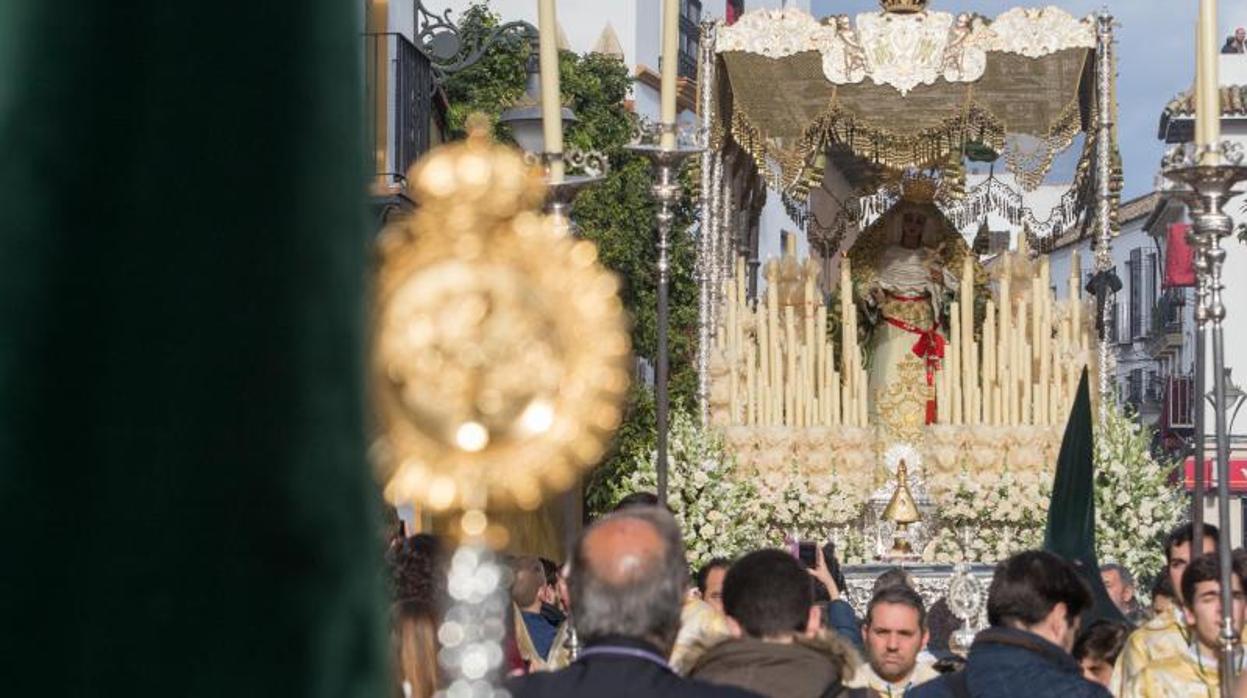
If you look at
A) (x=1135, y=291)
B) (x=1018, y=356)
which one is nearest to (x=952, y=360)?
(x=1018, y=356)

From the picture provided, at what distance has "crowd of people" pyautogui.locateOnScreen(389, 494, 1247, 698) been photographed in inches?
124

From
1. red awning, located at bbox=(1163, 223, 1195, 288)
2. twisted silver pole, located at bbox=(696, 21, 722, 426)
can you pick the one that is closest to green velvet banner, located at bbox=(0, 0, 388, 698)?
twisted silver pole, located at bbox=(696, 21, 722, 426)

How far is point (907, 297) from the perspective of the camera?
17.3 m

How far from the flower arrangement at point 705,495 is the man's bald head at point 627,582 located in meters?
10.6

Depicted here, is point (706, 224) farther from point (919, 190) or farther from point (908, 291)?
point (919, 190)

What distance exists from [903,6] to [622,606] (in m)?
14.4

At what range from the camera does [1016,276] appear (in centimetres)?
1623

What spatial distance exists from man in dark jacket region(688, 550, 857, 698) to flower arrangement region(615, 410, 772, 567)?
381 inches

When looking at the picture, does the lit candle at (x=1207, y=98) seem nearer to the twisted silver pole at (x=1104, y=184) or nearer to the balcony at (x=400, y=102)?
the twisted silver pole at (x=1104, y=184)

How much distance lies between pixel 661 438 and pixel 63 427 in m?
7.87

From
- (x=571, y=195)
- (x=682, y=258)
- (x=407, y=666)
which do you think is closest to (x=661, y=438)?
(x=571, y=195)

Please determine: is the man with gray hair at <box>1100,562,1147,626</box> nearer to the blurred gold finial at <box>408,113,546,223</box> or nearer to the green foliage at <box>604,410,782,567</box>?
the green foliage at <box>604,410,782,567</box>

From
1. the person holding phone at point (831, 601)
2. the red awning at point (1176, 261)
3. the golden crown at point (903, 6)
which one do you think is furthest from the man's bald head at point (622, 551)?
the red awning at point (1176, 261)

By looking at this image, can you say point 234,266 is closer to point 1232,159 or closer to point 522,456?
point 522,456
